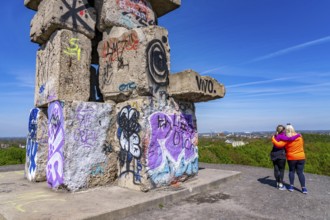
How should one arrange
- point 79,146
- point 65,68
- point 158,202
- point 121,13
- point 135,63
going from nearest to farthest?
point 158,202 → point 79,146 → point 135,63 → point 65,68 → point 121,13

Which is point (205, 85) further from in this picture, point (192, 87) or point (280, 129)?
point (280, 129)

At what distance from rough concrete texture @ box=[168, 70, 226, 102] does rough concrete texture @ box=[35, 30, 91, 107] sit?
197 centimetres

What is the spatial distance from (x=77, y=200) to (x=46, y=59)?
134 inches

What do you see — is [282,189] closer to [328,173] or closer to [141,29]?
[141,29]

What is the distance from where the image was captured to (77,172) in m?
5.12

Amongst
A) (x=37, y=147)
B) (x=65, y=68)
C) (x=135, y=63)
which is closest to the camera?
(x=135, y=63)

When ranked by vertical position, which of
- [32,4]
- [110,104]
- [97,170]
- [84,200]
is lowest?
[84,200]

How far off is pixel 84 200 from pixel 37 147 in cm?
237

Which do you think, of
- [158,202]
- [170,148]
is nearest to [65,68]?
[170,148]

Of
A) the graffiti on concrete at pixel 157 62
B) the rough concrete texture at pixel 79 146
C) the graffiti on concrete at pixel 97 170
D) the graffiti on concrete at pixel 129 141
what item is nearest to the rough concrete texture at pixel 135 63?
the graffiti on concrete at pixel 157 62

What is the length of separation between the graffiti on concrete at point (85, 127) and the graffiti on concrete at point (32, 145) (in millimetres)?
1605

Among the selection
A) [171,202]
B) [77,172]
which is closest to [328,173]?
[171,202]

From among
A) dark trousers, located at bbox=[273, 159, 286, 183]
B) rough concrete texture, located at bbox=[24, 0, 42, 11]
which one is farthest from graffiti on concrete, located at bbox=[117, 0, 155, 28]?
dark trousers, located at bbox=[273, 159, 286, 183]

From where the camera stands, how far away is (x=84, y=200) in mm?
4445
